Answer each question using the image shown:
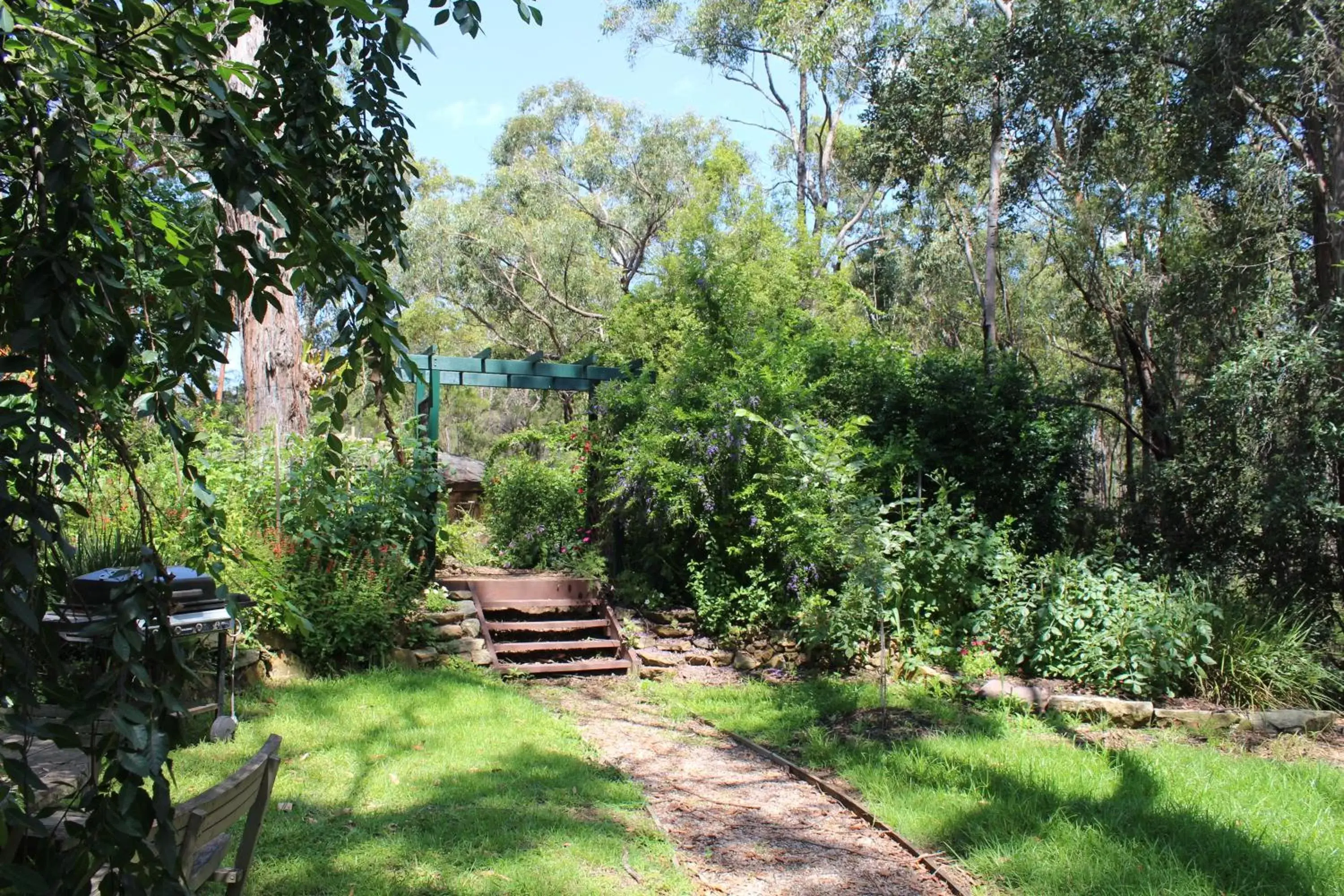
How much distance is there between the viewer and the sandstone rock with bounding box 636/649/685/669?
9156mm

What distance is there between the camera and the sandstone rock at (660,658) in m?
9.16

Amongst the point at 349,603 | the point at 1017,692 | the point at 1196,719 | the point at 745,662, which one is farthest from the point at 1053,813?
the point at 349,603

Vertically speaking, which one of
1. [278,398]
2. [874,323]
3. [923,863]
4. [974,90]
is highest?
[974,90]

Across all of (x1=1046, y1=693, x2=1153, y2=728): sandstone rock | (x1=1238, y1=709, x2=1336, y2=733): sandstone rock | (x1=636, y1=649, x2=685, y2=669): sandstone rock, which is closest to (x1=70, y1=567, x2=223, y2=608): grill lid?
(x1=636, y1=649, x2=685, y2=669): sandstone rock

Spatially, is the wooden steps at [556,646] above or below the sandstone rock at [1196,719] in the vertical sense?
below

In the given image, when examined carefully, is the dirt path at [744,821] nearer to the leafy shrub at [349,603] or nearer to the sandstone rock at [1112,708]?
the leafy shrub at [349,603]

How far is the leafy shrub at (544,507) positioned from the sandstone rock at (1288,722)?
7.19 meters

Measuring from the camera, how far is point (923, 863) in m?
4.30

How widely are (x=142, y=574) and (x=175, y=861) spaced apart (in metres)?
0.47

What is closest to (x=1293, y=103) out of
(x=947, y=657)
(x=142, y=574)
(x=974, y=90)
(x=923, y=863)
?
(x=974, y=90)

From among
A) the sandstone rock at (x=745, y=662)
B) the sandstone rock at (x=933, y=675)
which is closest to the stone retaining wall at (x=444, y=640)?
the sandstone rock at (x=745, y=662)

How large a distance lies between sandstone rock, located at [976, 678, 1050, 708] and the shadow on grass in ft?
1.06

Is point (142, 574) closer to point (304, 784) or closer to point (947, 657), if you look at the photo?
point (304, 784)

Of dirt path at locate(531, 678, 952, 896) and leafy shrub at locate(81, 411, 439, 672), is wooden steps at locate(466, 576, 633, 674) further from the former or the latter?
dirt path at locate(531, 678, 952, 896)
